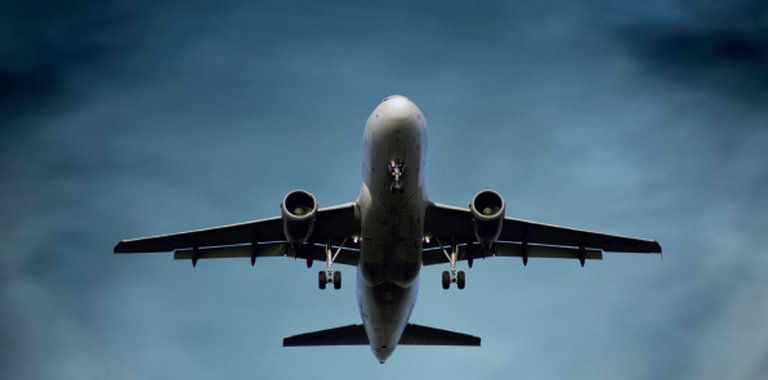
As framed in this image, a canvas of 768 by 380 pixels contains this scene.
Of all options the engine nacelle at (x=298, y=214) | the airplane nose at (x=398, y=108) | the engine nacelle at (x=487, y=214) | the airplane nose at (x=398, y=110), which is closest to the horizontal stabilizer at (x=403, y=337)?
the engine nacelle at (x=298, y=214)

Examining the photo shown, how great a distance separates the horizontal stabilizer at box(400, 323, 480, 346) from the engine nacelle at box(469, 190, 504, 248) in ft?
28.4

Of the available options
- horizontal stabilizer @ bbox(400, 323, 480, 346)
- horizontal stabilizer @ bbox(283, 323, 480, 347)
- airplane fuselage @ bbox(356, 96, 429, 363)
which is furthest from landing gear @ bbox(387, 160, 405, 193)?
horizontal stabilizer @ bbox(400, 323, 480, 346)

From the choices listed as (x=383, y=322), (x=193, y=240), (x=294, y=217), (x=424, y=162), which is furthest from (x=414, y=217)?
(x=193, y=240)

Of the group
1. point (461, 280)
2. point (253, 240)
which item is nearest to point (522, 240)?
point (461, 280)

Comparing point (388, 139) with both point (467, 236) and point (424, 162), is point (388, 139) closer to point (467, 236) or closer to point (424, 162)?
point (424, 162)

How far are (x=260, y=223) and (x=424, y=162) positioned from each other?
7055 mm

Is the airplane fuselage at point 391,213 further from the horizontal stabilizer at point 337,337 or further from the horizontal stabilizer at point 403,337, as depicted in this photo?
the horizontal stabilizer at point 403,337

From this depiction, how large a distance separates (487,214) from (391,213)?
332 cm

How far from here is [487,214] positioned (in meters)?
23.8

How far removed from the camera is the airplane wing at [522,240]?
86.5 ft

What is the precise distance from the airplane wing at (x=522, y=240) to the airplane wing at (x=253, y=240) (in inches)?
127

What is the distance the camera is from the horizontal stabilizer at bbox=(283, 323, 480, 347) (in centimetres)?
3102

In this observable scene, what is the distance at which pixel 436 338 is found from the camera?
1238 inches

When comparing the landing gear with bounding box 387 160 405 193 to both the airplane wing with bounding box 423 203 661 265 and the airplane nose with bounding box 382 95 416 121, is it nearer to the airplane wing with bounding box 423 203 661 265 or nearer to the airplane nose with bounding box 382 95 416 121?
the airplane nose with bounding box 382 95 416 121
